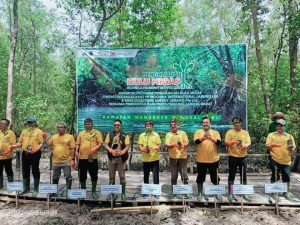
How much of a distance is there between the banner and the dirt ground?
8.62 feet

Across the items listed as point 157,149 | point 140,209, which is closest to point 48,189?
point 140,209

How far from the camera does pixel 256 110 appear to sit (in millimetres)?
11781

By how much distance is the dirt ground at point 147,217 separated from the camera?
5.79 meters

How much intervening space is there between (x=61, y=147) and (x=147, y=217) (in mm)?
2168

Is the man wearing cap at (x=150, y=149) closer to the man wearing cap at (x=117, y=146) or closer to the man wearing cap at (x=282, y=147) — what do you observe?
the man wearing cap at (x=117, y=146)

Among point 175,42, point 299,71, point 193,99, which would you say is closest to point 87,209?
point 193,99

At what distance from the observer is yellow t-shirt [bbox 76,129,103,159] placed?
6.38 meters

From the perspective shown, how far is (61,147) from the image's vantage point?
21.1 ft

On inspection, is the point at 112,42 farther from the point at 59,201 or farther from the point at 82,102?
the point at 59,201

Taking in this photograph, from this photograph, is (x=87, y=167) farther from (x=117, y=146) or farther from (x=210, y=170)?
(x=210, y=170)

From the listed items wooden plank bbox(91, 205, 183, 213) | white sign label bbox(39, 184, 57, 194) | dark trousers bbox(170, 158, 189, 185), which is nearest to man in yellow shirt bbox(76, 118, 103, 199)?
white sign label bbox(39, 184, 57, 194)

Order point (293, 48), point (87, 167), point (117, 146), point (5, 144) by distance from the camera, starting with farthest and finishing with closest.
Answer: point (293, 48)
point (5, 144)
point (87, 167)
point (117, 146)

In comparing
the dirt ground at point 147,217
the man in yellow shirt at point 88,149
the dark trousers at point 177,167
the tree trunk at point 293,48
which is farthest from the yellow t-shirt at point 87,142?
the tree trunk at point 293,48

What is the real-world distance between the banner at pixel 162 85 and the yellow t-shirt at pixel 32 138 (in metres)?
1.78
